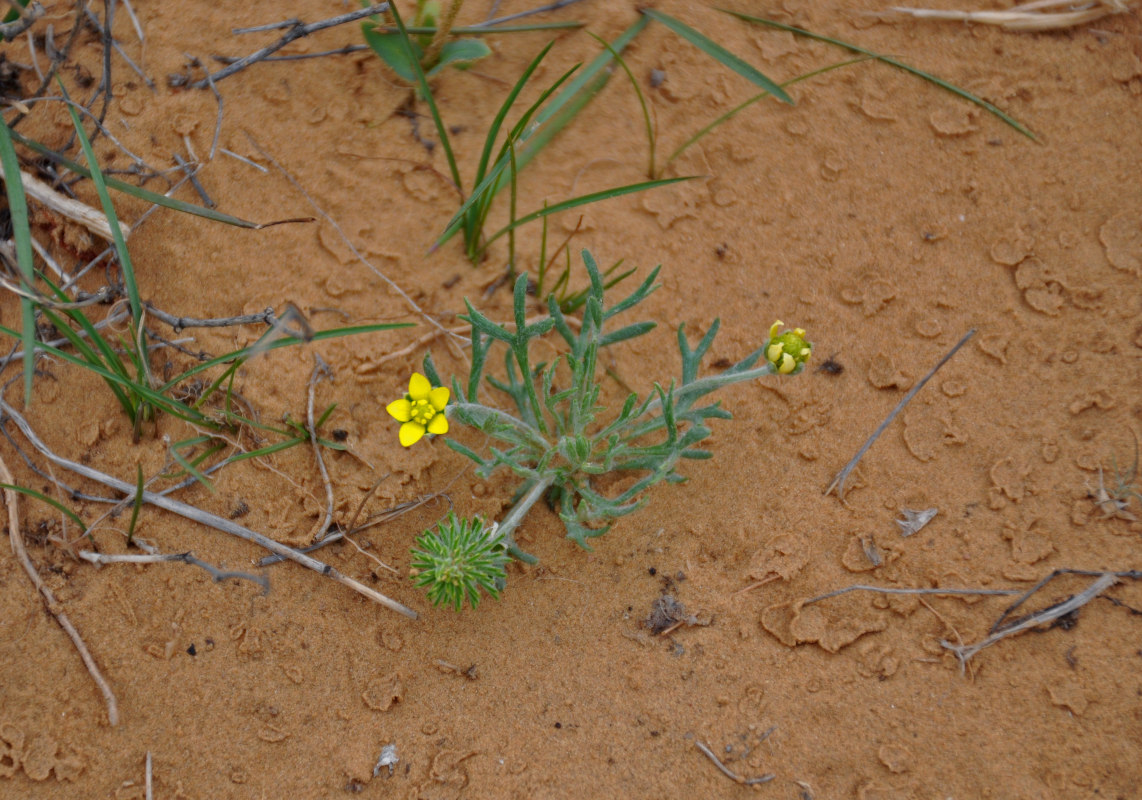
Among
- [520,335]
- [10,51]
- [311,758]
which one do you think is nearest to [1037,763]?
[520,335]

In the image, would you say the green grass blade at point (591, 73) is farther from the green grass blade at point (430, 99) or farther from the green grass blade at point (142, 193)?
the green grass blade at point (142, 193)

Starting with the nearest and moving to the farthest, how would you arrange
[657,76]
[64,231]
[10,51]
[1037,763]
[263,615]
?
[1037,763] < [263,615] < [64,231] < [10,51] < [657,76]

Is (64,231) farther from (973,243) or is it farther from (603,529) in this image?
(973,243)

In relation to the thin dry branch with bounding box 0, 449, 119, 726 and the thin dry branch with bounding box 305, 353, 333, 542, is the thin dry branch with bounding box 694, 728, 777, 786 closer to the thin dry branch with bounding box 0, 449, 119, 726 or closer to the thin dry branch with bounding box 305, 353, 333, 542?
the thin dry branch with bounding box 305, 353, 333, 542

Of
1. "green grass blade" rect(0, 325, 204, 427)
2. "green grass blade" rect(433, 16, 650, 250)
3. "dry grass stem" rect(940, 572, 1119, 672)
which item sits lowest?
"dry grass stem" rect(940, 572, 1119, 672)

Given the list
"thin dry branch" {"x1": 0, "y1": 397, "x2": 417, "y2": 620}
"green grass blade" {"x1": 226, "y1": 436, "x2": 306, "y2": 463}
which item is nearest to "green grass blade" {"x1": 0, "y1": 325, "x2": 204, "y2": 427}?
"green grass blade" {"x1": 226, "y1": 436, "x2": 306, "y2": 463}

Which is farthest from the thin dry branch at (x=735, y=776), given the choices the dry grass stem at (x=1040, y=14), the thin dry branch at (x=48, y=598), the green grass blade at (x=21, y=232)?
the dry grass stem at (x=1040, y=14)

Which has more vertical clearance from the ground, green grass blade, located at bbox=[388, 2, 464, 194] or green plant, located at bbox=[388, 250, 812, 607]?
green grass blade, located at bbox=[388, 2, 464, 194]
